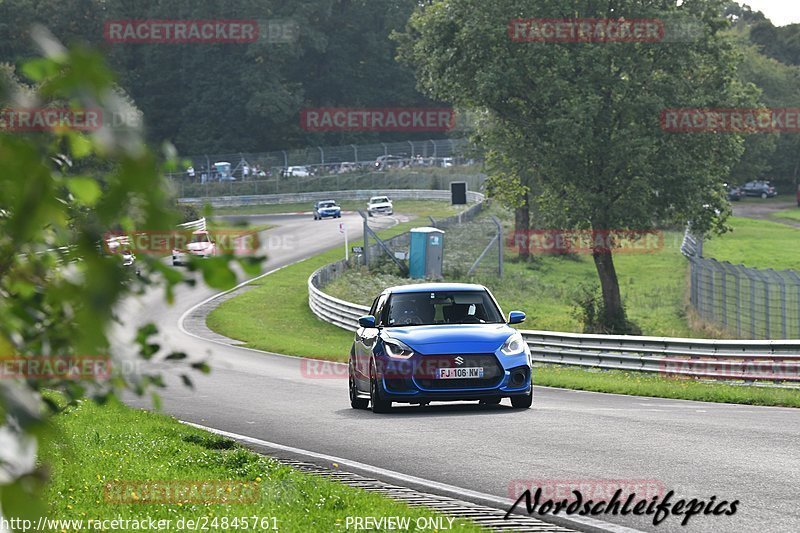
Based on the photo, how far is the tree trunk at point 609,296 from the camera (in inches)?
1646

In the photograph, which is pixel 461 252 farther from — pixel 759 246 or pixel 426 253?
pixel 759 246

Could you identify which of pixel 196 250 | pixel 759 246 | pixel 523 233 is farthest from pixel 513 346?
pixel 759 246

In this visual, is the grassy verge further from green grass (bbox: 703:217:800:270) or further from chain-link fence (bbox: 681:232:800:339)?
green grass (bbox: 703:217:800:270)

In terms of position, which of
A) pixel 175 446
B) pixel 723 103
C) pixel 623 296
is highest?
pixel 723 103

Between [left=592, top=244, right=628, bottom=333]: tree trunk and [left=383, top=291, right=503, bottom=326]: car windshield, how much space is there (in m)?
25.0

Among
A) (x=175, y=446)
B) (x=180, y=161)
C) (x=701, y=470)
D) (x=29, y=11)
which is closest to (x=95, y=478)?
(x=175, y=446)

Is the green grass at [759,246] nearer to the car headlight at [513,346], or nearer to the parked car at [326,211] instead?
the parked car at [326,211]

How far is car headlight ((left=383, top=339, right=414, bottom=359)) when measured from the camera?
15.7 metres

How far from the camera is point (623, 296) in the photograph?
181ft

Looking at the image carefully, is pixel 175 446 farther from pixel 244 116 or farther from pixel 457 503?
pixel 244 116

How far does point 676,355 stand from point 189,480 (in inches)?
662

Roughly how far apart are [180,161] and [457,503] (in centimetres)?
597

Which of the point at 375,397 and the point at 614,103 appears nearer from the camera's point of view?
the point at 375,397

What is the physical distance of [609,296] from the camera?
42688mm
